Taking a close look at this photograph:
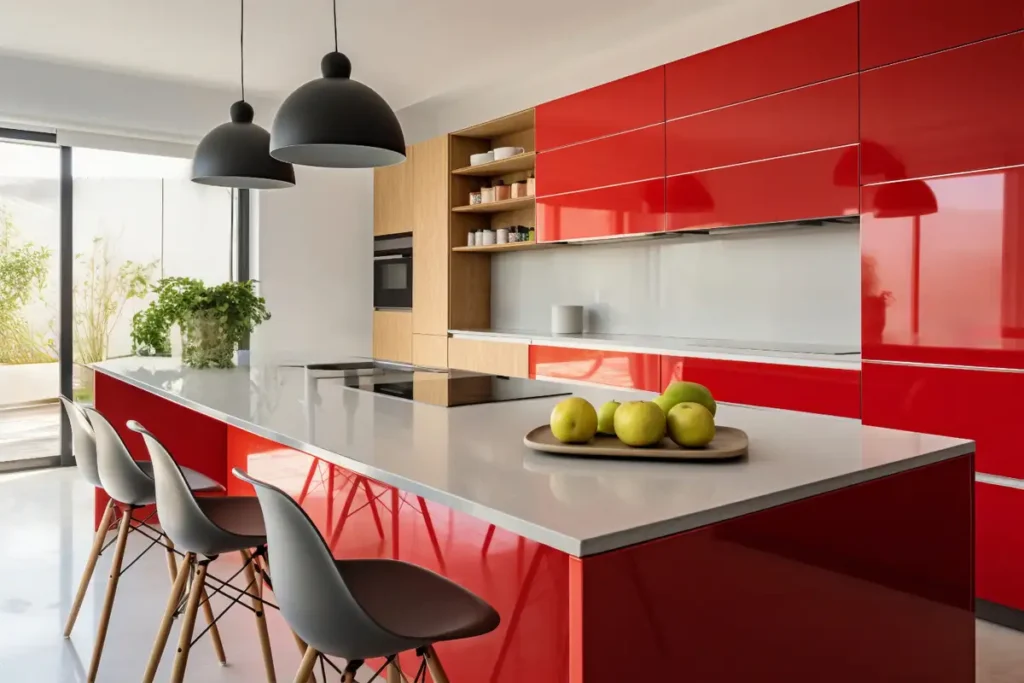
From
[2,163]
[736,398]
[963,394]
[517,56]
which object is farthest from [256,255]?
[963,394]

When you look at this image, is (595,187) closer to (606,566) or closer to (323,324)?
(323,324)

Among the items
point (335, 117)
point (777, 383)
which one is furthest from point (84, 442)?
point (777, 383)

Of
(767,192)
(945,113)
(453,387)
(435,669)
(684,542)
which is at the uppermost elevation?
(945,113)

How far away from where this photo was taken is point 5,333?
5.38 m

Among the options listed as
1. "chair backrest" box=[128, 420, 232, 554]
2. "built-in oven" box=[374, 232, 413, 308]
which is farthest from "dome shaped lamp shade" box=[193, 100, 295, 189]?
"built-in oven" box=[374, 232, 413, 308]

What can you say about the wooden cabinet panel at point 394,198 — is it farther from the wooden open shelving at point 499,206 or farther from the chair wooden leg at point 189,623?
the chair wooden leg at point 189,623

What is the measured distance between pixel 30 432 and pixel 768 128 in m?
5.07

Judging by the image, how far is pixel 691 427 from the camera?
4.58ft

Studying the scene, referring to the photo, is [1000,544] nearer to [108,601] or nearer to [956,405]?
[956,405]

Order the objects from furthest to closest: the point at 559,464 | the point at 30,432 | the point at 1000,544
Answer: the point at 30,432
the point at 1000,544
the point at 559,464

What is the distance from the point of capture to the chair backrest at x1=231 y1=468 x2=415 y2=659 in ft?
4.14

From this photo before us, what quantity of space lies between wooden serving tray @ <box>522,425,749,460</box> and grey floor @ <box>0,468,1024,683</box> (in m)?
1.41

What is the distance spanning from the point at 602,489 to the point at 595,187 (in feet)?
11.4

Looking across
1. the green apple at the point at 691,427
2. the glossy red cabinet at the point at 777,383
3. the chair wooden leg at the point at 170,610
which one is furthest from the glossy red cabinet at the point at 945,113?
the chair wooden leg at the point at 170,610
